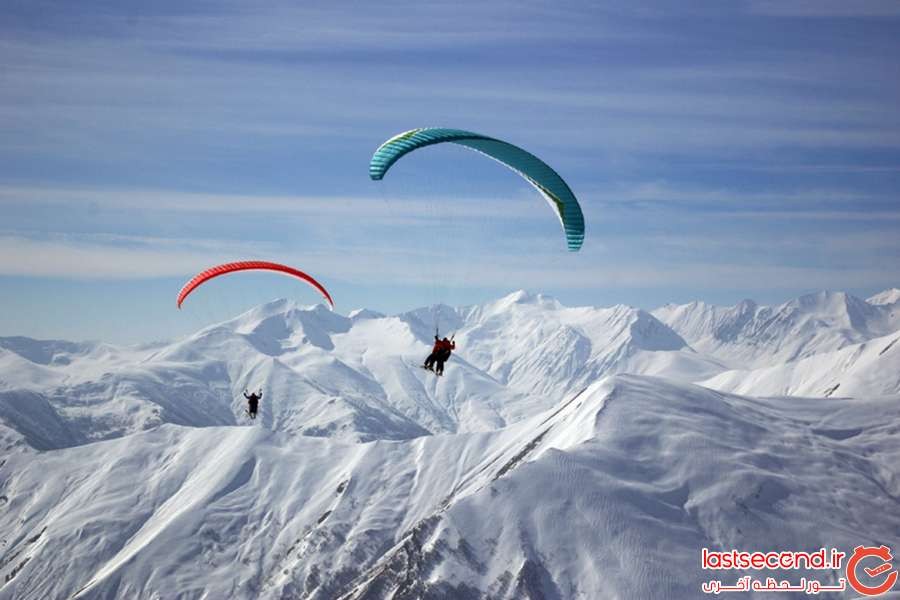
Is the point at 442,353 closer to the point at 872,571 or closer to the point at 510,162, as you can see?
the point at 510,162

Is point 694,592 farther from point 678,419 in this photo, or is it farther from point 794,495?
point 678,419

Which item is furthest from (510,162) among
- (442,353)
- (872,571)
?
(872,571)

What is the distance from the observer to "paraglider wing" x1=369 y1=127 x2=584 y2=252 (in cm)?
6706

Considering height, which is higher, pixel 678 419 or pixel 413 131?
pixel 413 131

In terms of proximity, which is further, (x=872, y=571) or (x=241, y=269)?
(x=872, y=571)

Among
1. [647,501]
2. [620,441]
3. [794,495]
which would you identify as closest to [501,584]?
[647,501]

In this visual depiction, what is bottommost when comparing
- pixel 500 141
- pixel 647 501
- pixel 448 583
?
pixel 448 583

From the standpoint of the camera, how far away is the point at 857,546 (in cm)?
15275

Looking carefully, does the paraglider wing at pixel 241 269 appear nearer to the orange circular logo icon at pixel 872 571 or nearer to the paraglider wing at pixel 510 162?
the paraglider wing at pixel 510 162

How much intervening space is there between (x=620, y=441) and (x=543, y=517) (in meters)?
28.3

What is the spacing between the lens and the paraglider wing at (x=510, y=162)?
67.1 meters

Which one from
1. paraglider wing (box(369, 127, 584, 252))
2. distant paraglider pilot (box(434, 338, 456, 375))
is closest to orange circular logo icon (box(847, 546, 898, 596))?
paraglider wing (box(369, 127, 584, 252))

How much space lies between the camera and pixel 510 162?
233 feet

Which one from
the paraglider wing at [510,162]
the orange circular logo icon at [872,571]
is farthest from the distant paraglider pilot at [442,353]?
the orange circular logo icon at [872,571]
